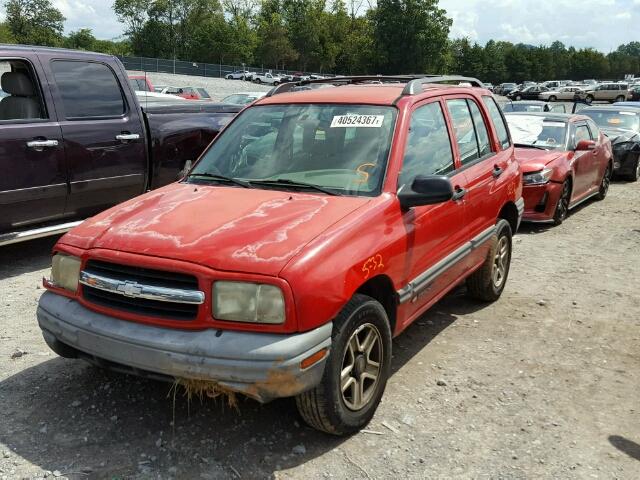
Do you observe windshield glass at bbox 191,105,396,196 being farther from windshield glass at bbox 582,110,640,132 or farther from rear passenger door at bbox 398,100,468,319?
windshield glass at bbox 582,110,640,132

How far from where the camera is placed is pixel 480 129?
5.15m

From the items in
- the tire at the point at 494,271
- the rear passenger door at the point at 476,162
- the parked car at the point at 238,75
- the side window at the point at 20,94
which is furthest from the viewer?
the parked car at the point at 238,75

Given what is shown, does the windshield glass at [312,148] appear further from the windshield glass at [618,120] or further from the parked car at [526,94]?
the parked car at [526,94]

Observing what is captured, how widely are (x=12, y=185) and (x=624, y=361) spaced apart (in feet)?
17.5

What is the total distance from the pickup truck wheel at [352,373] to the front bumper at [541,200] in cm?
576

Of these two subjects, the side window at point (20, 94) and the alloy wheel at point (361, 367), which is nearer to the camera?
the alloy wheel at point (361, 367)

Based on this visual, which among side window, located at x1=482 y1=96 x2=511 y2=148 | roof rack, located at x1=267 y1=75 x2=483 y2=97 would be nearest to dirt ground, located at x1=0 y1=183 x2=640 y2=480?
side window, located at x1=482 y1=96 x2=511 y2=148

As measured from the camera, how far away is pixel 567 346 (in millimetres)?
4711

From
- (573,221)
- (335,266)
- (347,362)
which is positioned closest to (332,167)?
(335,266)

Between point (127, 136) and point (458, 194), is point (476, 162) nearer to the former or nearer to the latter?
point (458, 194)

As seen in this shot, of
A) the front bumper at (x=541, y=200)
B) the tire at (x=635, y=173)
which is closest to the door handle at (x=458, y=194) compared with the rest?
the front bumper at (x=541, y=200)

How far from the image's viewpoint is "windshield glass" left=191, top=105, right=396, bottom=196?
3.78 metres

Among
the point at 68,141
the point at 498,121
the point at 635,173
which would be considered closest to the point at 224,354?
the point at 498,121

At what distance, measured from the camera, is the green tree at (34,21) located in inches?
3410
